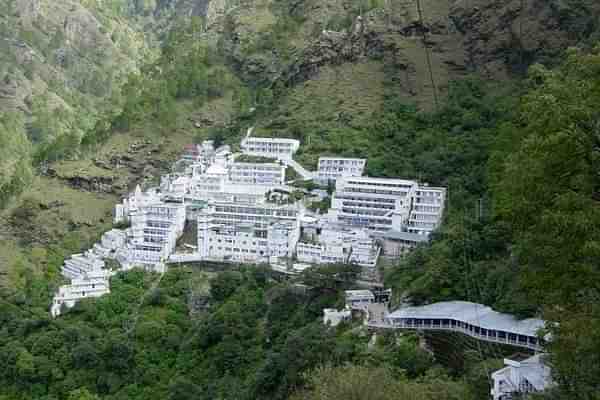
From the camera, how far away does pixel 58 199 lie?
106 ft

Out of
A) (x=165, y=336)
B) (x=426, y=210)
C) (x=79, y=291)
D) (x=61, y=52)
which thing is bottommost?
Result: (x=165, y=336)

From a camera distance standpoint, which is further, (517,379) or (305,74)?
(305,74)

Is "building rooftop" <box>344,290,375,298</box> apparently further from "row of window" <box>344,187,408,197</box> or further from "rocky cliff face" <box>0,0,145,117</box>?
"rocky cliff face" <box>0,0,145,117</box>

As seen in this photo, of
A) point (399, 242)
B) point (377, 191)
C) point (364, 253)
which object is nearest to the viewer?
point (364, 253)

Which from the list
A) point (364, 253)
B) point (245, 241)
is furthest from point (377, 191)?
point (245, 241)

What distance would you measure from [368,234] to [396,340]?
8.53 metres

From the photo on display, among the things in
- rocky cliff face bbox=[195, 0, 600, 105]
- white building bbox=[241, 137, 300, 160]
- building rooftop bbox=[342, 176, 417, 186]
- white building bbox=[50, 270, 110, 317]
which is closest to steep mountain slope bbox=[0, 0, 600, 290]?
rocky cliff face bbox=[195, 0, 600, 105]

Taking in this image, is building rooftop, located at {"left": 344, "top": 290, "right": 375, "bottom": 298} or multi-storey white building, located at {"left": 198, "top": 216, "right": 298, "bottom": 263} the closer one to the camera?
building rooftop, located at {"left": 344, "top": 290, "right": 375, "bottom": 298}

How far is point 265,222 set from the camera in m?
25.5

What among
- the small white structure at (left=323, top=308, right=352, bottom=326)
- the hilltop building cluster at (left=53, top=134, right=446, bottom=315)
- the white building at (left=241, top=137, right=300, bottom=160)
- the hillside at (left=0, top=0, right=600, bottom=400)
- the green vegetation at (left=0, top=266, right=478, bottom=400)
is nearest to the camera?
the hillside at (left=0, top=0, right=600, bottom=400)

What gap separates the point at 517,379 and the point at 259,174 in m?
17.7

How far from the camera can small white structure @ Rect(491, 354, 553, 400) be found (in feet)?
37.3

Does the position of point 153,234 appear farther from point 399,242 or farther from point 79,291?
point 399,242

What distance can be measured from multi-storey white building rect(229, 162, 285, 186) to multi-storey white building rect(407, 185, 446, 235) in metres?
5.14
